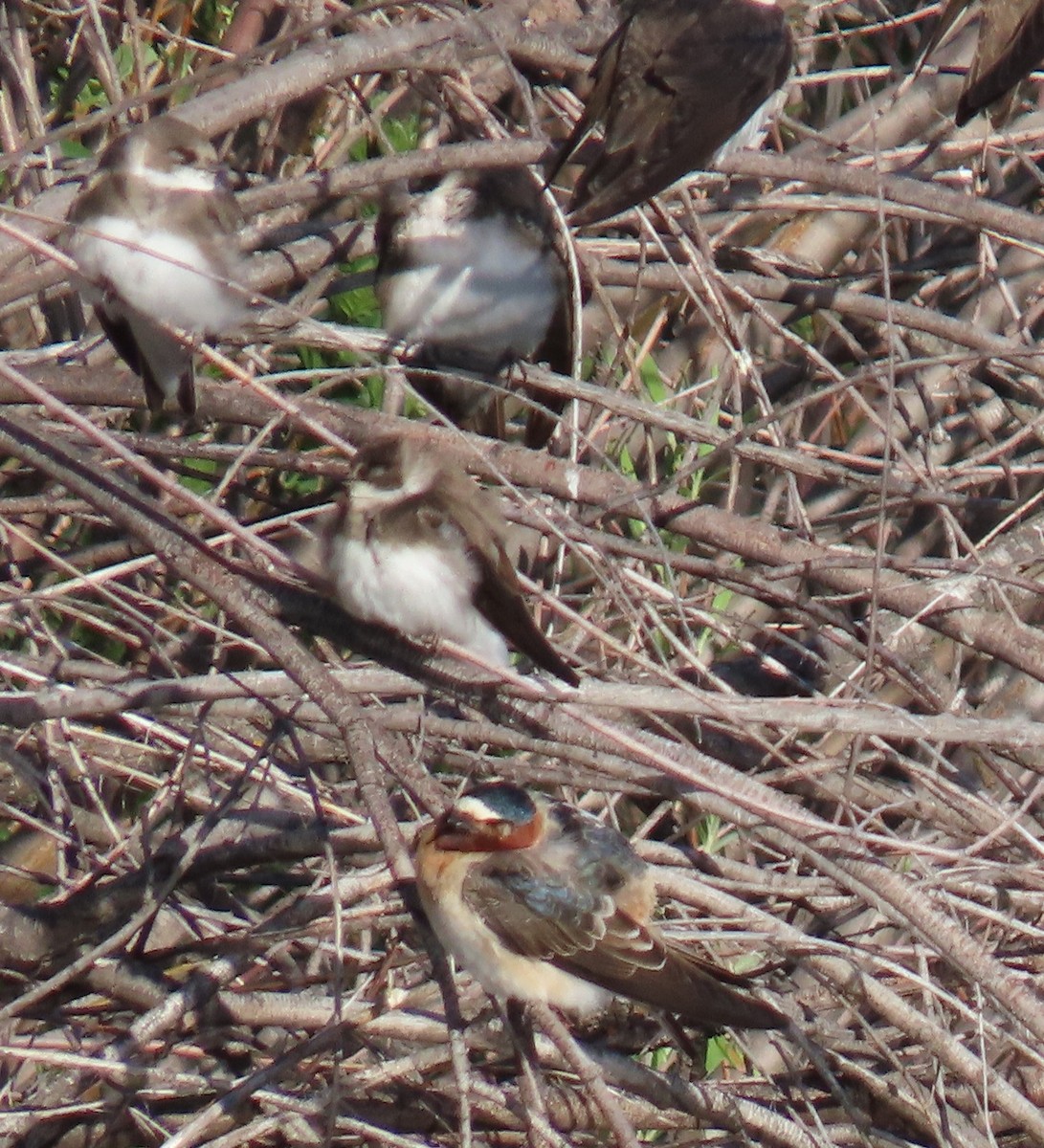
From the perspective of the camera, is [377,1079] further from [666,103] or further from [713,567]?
[666,103]

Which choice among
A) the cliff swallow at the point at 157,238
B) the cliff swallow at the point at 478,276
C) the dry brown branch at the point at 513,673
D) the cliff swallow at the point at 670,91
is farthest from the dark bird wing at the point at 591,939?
the cliff swallow at the point at 478,276

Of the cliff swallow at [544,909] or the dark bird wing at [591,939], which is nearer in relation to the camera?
the dark bird wing at [591,939]

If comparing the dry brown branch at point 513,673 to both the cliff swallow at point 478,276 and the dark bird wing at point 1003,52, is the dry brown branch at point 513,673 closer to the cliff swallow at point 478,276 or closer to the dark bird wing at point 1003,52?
the cliff swallow at point 478,276

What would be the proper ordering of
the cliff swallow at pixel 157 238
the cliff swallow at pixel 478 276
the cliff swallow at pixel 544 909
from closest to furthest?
the cliff swallow at pixel 544 909 < the cliff swallow at pixel 157 238 < the cliff swallow at pixel 478 276

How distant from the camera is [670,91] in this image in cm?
430

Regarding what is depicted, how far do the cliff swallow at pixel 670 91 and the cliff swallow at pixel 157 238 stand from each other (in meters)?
0.76

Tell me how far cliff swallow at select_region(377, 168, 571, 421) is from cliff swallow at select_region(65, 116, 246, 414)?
2.99 feet

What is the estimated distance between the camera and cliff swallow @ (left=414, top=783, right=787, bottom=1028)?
3.16 meters

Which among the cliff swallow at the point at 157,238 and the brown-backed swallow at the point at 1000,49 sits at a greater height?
the brown-backed swallow at the point at 1000,49

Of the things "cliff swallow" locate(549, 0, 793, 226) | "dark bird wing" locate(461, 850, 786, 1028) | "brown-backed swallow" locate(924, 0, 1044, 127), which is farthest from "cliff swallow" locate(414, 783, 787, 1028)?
"brown-backed swallow" locate(924, 0, 1044, 127)

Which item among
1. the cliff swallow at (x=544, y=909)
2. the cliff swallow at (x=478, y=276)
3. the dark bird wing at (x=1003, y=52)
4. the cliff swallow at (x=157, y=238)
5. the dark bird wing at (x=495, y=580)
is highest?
the dark bird wing at (x=1003, y=52)

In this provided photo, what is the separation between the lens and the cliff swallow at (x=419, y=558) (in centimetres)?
320

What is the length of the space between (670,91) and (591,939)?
83.9 inches

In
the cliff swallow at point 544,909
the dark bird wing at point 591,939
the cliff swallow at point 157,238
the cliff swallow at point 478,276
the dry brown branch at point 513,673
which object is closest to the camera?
the dry brown branch at point 513,673
